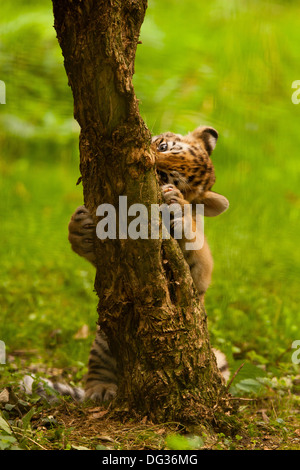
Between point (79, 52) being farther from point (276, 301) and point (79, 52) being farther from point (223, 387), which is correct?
point (276, 301)

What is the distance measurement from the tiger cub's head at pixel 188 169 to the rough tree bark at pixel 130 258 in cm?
73

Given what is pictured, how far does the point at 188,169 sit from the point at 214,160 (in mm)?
4607

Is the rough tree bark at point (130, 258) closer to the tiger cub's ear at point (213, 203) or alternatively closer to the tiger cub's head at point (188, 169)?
the tiger cub's head at point (188, 169)

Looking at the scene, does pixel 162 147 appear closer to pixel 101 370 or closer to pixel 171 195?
pixel 171 195

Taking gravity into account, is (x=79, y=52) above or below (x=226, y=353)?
above

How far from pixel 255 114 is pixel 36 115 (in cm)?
357

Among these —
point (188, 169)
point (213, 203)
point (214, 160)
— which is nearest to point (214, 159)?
point (214, 160)

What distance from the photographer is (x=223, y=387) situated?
404 centimetres

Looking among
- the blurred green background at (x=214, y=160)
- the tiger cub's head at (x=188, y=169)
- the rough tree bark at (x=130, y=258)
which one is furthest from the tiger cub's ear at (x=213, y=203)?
the blurred green background at (x=214, y=160)

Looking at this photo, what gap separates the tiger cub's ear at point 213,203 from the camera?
15.0 feet

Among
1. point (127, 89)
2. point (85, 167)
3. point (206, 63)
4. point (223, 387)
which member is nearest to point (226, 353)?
point (223, 387)

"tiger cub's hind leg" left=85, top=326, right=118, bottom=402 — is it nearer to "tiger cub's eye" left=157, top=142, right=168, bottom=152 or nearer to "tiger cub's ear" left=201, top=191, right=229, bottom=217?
"tiger cub's ear" left=201, top=191, right=229, bottom=217

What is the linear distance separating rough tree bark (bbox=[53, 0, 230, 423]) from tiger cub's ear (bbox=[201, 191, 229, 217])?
83 centimetres

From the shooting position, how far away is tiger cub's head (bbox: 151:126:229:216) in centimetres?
443
